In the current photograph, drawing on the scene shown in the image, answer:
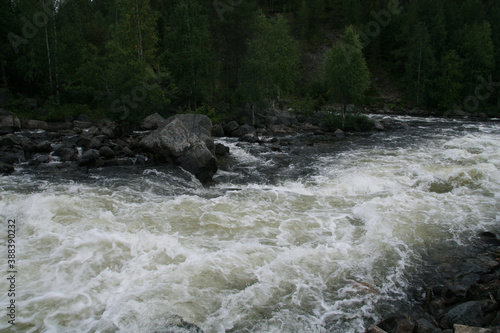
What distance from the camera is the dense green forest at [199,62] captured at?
3005 centimetres

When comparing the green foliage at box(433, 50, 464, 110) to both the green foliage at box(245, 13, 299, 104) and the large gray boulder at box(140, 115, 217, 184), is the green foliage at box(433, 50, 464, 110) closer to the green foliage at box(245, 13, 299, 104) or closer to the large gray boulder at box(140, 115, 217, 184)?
the green foliage at box(245, 13, 299, 104)

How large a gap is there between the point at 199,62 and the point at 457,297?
1165 inches

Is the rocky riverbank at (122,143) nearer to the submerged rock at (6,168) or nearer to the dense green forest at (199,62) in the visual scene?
the submerged rock at (6,168)

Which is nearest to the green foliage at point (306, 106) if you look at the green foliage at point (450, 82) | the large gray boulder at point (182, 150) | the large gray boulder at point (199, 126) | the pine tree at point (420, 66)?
the large gray boulder at point (199, 126)

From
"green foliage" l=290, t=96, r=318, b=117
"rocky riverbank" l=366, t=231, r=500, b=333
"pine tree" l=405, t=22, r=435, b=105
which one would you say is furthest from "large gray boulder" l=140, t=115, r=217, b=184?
"pine tree" l=405, t=22, r=435, b=105

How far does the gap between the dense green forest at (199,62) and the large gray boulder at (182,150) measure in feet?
30.7

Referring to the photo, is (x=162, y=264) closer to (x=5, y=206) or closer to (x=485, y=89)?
Answer: (x=5, y=206)

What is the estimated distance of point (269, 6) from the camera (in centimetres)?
8838

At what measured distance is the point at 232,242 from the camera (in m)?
9.66

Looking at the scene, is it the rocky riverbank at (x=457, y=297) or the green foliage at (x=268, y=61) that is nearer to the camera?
the rocky riverbank at (x=457, y=297)

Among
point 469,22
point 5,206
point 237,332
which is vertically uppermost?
point 469,22

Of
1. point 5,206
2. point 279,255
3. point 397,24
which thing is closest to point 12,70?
point 5,206

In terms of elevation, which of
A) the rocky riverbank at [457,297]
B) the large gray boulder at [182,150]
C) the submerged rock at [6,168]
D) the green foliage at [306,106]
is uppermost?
the green foliage at [306,106]

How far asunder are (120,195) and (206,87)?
22.9m
